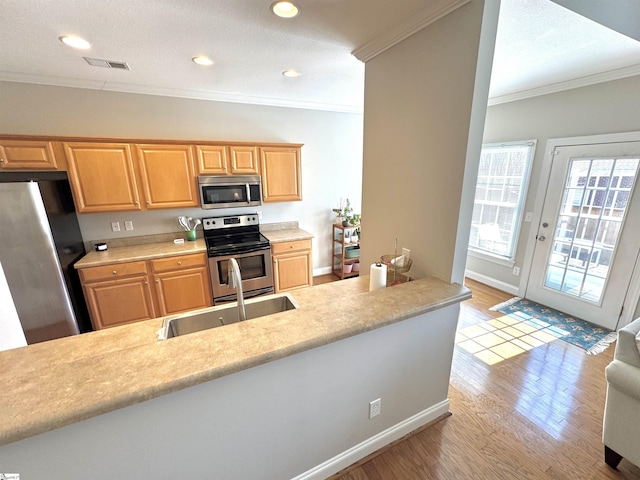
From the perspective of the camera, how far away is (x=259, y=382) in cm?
111

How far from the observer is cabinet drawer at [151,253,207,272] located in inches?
112

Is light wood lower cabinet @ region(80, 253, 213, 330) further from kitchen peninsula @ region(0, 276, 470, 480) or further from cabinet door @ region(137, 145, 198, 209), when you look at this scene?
kitchen peninsula @ region(0, 276, 470, 480)

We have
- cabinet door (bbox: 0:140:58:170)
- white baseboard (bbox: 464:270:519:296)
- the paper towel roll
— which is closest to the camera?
the paper towel roll

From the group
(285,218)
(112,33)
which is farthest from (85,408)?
(285,218)

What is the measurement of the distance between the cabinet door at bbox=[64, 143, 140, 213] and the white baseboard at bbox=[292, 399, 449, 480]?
2.99 m

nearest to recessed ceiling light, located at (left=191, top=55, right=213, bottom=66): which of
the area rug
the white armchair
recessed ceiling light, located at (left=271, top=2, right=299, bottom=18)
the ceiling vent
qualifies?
the ceiling vent

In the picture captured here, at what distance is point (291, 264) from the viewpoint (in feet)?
11.6

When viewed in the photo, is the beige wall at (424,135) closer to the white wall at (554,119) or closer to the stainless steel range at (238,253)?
the stainless steel range at (238,253)

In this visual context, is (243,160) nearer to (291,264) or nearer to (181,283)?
(291,264)

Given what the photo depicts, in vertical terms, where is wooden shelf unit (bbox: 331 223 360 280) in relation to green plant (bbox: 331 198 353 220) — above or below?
below

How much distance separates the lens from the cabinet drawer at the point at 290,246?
3406 millimetres

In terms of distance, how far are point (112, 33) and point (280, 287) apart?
282 centimetres

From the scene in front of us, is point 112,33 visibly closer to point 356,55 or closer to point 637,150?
point 356,55

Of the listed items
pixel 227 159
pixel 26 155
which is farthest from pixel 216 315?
pixel 26 155
